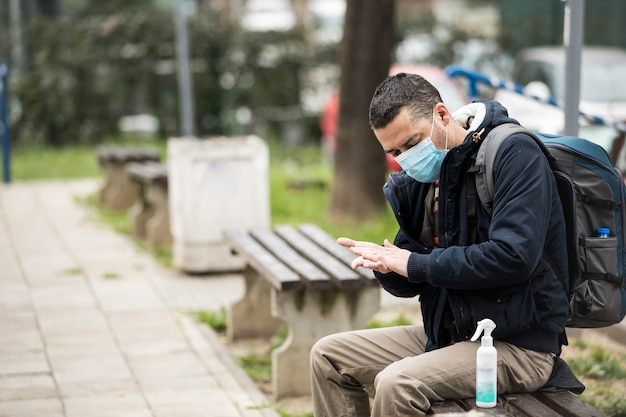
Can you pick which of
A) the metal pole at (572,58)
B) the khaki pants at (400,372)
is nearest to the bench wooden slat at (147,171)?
the metal pole at (572,58)

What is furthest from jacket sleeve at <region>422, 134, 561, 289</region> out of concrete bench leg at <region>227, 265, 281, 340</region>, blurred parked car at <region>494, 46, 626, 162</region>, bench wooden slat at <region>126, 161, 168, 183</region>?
blurred parked car at <region>494, 46, 626, 162</region>

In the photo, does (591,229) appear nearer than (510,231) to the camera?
No

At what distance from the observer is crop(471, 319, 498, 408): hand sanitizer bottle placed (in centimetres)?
346

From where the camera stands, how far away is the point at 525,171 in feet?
11.4

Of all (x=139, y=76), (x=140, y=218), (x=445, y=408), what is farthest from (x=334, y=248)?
(x=139, y=76)

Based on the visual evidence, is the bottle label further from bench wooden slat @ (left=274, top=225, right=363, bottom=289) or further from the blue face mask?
bench wooden slat @ (left=274, top=225, right=363, bottom=289)

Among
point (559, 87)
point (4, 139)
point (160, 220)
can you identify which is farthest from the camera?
point (4, 139)

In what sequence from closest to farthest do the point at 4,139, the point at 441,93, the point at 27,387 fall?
the point at 27,387 → the point at 4,139 → the point at 441,93

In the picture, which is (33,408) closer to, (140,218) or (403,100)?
(403,100)

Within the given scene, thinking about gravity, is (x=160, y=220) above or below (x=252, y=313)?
above

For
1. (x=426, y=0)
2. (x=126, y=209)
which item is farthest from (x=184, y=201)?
(x=426, y=0)

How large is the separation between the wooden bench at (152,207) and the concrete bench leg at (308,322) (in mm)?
4061

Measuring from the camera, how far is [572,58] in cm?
532

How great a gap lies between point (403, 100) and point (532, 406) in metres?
1.12
